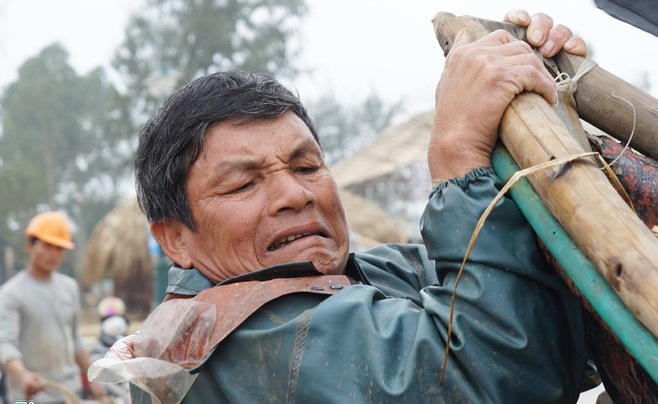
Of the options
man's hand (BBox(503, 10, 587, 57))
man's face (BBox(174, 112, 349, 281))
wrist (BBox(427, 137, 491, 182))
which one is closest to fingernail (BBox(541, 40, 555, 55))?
man's hand (BBox(503, 10, 587, 57))

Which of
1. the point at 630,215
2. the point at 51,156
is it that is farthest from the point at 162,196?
the point at 51,156

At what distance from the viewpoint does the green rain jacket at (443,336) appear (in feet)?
4.62

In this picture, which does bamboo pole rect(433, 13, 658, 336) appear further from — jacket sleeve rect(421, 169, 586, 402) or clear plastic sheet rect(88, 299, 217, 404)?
clear plastic sheet rect(88, 299, 217, 404)

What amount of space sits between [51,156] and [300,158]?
1893 inches

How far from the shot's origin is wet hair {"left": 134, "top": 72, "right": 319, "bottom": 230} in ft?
6.24

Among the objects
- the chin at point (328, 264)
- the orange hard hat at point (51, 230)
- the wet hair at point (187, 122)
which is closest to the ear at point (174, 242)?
the wet hair at point (187, 122)

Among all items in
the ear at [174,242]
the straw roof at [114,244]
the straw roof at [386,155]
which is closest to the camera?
the ear at [174,242]

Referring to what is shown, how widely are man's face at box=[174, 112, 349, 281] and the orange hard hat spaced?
448cm

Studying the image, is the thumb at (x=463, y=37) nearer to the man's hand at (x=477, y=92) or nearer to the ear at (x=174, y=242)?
the man's hand at (x=477, y=92)

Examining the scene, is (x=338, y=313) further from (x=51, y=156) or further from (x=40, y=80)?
(x=40, y=80)

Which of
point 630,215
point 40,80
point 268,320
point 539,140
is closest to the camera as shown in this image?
point 630,215

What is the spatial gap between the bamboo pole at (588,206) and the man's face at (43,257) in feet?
17.1

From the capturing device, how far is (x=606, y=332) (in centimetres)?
147

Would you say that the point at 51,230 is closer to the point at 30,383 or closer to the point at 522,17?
the point at 30,383
